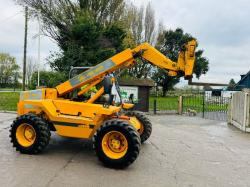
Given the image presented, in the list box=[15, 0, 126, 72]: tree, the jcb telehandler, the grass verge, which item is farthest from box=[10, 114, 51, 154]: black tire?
box=[15, 0, 126, 72]: tree

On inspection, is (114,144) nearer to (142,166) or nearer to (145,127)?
(142,166)

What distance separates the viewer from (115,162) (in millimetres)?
5754

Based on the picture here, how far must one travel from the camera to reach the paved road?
5.08 metres

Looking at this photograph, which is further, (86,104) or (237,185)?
(86,104)

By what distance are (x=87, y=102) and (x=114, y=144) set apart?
56.1 inches

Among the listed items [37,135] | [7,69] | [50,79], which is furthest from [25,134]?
[7,69]

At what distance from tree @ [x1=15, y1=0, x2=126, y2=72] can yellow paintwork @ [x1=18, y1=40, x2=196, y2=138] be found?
14.4 metres

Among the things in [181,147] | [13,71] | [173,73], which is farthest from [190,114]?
[13,71]

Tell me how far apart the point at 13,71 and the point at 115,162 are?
77248 mm

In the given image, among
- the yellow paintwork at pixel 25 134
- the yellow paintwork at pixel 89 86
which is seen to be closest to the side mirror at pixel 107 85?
the yellow paintwork at pixel 89 86

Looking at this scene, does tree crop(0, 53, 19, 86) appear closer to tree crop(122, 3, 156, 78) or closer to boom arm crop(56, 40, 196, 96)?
tree crop(122, 3, 156, 78)

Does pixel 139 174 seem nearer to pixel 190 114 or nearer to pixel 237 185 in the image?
pixel 237 185

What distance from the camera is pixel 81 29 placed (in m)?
21.8

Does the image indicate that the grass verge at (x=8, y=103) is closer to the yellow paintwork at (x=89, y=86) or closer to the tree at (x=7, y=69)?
the yellow paintwork at (x=89, y=86)
